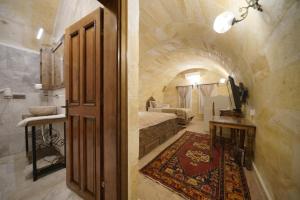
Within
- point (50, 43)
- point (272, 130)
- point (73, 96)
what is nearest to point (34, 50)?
point (50, 43)

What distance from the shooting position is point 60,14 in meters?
2.36

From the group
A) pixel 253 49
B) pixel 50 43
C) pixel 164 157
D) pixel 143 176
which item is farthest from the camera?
pixel 50 43

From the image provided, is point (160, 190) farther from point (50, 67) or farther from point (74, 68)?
point (50, 67)

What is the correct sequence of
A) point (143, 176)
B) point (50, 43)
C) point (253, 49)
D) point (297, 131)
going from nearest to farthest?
point (297, 131)
point (253, 49)
point (143, 176)
point (50, 43)

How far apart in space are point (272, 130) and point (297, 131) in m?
0.50

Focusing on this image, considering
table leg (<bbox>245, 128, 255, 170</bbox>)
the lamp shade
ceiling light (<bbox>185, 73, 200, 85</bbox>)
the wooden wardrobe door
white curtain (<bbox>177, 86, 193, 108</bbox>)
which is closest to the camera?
the wooden wardrobe door

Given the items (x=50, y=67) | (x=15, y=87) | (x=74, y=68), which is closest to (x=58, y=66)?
(x=50, y=67)

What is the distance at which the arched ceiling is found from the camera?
4.06ft

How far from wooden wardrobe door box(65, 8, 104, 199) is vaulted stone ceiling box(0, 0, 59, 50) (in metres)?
1.90

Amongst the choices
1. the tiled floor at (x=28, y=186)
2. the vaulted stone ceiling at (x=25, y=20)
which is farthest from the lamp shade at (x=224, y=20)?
the vaulted stone ceiling at (x=25, y=20)

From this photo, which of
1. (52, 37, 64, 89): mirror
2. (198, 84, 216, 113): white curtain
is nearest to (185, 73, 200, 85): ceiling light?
(198, 84, 216, 113): white curtain

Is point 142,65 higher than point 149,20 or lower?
lower

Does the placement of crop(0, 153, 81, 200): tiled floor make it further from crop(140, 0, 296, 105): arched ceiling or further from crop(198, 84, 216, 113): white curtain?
crop(198, 84, 216, 113): white curtain

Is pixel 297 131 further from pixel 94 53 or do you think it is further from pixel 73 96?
pixel 73 96
